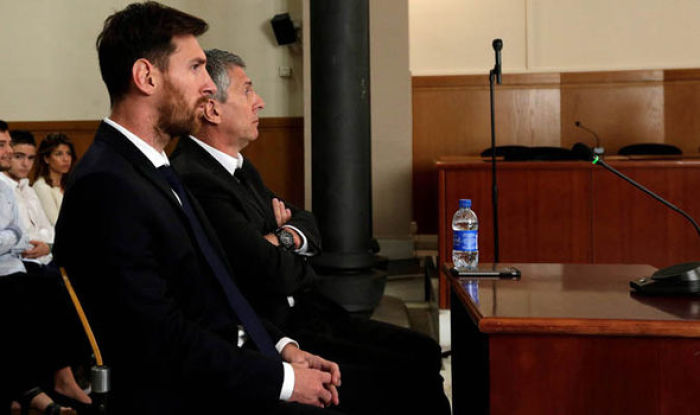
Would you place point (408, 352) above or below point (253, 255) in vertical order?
below

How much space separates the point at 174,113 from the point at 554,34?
20.3 ft

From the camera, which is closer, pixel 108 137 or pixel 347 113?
pixel 108 137

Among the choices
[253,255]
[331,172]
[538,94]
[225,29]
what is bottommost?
[253,255]

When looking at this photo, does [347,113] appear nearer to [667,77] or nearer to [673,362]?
[673,362]

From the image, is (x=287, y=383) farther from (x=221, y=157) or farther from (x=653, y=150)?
(x=653, y=150)

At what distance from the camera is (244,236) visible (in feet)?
6.59

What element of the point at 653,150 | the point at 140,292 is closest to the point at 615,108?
the point at 653,150

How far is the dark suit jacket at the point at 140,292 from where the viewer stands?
132 cm

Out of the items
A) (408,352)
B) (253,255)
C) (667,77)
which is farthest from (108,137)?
(667,77)

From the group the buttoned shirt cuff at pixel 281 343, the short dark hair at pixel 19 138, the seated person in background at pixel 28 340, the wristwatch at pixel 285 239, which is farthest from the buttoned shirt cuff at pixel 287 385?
the short dark hair at pixel 19 138

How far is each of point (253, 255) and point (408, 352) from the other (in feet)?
1.83

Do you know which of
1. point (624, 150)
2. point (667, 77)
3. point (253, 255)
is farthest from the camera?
point (667, 77)

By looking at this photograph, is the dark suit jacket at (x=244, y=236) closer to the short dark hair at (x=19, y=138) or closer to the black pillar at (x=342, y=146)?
the black pillar at (x=342, y=146)

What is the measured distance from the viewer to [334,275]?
4.09m
